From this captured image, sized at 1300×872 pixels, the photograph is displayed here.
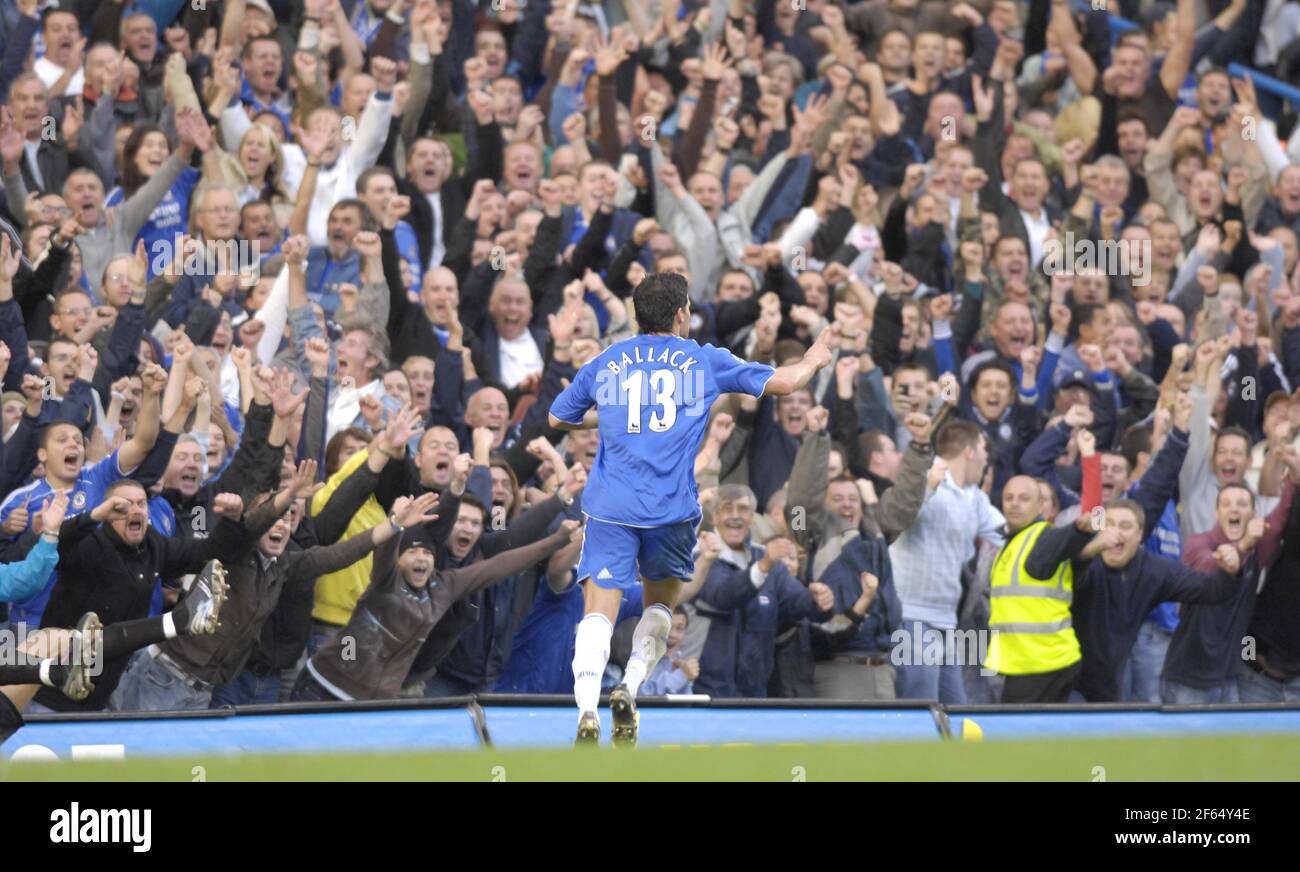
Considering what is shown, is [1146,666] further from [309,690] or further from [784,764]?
[784,764]

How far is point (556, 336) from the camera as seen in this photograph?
12336 millimetres

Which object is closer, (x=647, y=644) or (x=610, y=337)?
(x=647, y=644)

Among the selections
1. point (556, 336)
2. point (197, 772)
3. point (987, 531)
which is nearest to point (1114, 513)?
point (987, 531)

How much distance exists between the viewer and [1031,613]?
39.3 ft

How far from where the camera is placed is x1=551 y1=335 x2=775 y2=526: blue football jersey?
Answer: 9141mm

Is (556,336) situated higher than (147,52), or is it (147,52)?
(147,52)

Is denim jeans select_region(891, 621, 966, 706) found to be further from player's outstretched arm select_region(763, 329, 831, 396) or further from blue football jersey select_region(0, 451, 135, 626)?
blue football jersey select_region(0, 451, 135, 626)

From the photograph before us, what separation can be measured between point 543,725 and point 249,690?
1701 millimetres

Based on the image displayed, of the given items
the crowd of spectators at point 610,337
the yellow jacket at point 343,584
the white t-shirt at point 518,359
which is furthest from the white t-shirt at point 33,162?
the yellow jacket at point 343,584

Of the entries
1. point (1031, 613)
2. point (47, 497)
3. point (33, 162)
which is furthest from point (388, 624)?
point (33, 162)

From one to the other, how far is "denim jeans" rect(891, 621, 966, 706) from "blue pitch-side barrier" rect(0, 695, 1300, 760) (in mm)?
1059

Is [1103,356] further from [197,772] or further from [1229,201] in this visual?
[197,772]

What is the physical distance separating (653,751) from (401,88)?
744 centimetres
